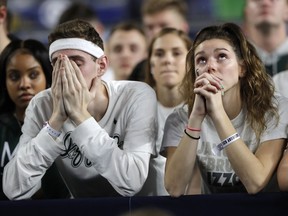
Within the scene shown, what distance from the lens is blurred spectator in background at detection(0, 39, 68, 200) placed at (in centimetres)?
497

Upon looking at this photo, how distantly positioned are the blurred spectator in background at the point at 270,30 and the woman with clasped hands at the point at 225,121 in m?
1.84

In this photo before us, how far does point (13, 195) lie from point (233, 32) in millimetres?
1443

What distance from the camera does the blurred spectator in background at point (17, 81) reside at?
4969 mm

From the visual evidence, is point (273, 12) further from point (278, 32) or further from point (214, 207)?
point (214, 207)

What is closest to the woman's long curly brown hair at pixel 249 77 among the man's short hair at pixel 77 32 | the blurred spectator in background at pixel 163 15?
the man's short hair at pixel 77 32

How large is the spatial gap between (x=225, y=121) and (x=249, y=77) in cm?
44

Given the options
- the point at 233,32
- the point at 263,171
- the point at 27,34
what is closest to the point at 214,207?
the point at 263,171

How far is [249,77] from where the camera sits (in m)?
4.36

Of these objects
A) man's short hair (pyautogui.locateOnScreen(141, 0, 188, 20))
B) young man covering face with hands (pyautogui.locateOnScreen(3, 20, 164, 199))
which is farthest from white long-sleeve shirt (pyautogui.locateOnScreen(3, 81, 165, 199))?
man's short hair (pyautogui.locateOnScreen(141, 0, 188, 20))

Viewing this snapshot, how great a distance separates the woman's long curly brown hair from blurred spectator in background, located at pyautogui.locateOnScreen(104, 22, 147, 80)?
8.66ft

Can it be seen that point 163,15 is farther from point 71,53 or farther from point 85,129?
point 85,129

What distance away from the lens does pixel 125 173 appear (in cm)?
416

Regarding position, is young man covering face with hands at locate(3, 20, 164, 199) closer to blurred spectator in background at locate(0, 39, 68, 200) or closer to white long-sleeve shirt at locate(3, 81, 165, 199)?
white long-sleeve shirt at locate(3, 81, 165, 199)

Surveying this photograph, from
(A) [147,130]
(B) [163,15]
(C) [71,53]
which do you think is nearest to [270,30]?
(B) [163,15]
